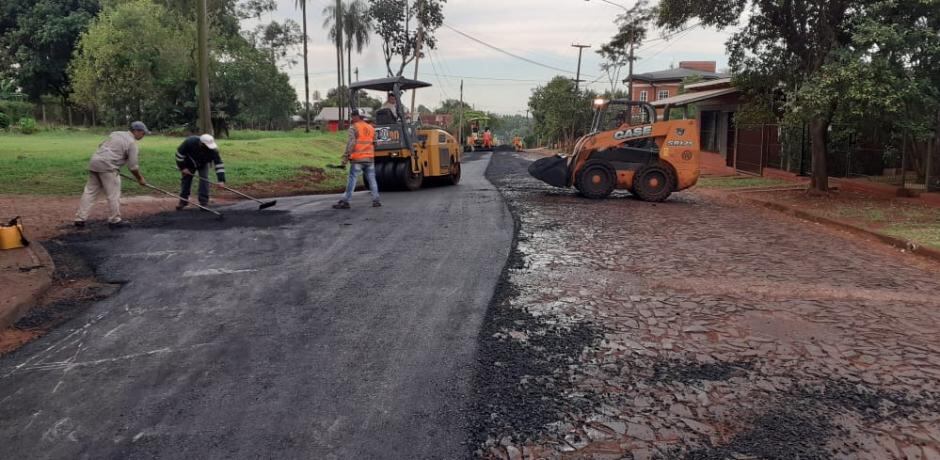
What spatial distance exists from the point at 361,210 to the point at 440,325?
679 centimetres

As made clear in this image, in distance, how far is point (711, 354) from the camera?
4.66 metres

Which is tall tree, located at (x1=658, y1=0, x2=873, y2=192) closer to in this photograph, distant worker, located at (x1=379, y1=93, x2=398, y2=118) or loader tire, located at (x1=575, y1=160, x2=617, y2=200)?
loader tire, located at (x1=575, y1=160, x2=617, y2=200)

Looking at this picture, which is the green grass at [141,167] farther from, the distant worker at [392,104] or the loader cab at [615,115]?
the loader cab at [615,115]

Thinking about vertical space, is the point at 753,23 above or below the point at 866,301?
above

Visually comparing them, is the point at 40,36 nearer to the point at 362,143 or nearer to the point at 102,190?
the point at 362,143

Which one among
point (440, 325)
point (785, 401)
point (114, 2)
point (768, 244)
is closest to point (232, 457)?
point (440, 325)

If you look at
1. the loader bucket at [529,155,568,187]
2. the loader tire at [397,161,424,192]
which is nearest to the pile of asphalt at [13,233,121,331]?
the loader tire at [397,161,424,192]

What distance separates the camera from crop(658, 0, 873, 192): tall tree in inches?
530

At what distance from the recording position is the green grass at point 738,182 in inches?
740

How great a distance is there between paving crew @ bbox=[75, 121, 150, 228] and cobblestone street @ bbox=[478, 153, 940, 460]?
5763mm

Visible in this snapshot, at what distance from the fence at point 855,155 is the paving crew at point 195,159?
11.2 m

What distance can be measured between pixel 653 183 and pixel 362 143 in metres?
5.93

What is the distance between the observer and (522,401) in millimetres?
3854

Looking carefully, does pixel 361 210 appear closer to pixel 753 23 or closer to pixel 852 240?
pixel 852 240
